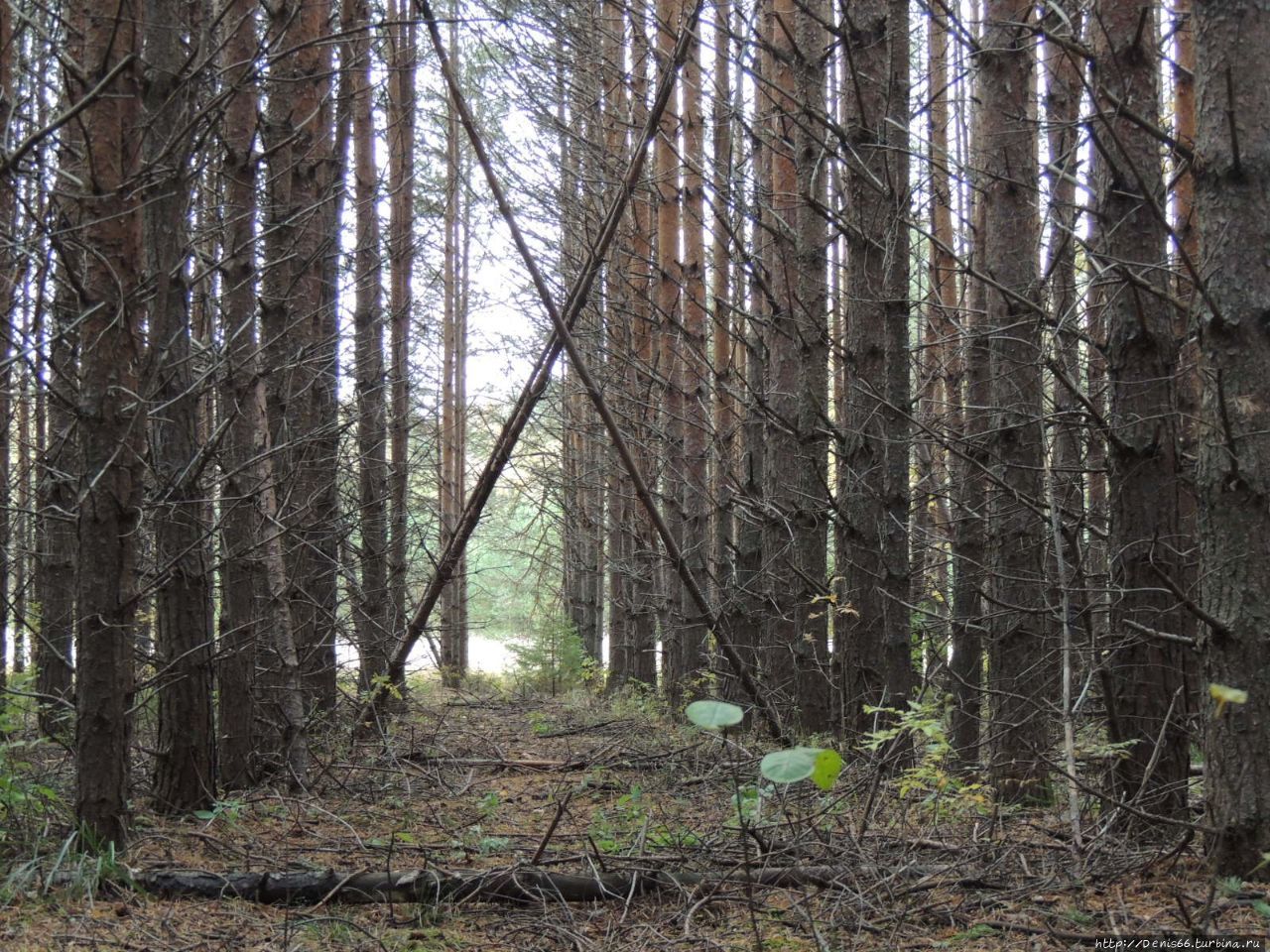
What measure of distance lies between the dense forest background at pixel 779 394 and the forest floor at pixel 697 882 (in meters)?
0.30

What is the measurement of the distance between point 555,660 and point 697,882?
1404cm

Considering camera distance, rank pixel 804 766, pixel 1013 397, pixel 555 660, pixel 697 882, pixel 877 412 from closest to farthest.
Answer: pixel 804 766, pixel 697 882, pixel 1013 397, pixel 877 412, pixel 555 660

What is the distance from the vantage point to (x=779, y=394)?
927 centimetres

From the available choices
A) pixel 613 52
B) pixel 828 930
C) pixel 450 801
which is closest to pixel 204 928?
pixel 828 930

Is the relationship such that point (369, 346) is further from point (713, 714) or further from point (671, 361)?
point (713, 714)

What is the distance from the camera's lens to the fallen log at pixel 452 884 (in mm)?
3877

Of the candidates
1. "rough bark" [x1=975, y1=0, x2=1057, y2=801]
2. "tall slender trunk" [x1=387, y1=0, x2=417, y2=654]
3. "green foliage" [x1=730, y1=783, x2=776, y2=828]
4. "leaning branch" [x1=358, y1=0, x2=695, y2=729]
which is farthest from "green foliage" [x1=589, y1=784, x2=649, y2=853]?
"tall slender trunk" [x1=387, y1=0, x2=417, y2=654]

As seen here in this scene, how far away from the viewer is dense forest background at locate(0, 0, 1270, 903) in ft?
12.0

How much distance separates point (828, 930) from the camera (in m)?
3.39

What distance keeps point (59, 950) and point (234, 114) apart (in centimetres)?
526

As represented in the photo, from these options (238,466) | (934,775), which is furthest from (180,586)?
(934,775)

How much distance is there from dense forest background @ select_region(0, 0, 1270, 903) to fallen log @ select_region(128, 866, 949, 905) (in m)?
0.57

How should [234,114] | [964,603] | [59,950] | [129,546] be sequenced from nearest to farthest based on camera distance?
[59,950] < [129,546] < [234,114] < [964,603]

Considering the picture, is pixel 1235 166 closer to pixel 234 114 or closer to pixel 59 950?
pixel 59 950
